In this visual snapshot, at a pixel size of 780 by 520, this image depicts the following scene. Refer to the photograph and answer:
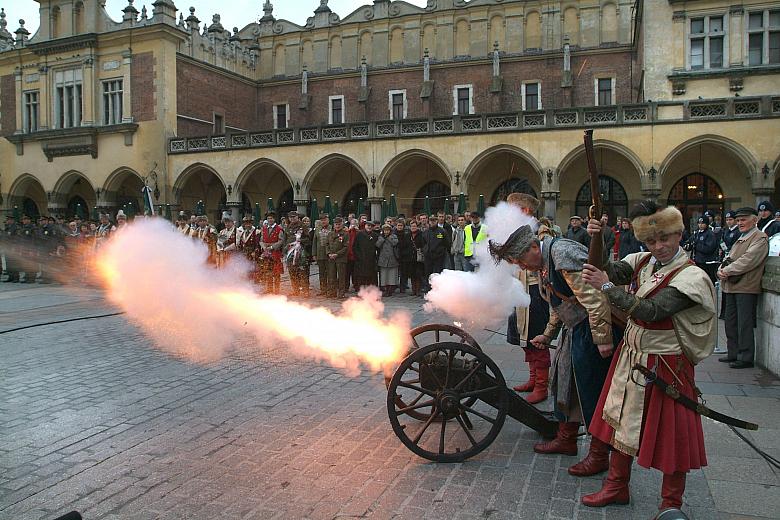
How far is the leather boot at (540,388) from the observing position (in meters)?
6.17

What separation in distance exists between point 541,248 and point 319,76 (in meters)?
35.4

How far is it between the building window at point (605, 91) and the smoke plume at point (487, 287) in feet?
97.9

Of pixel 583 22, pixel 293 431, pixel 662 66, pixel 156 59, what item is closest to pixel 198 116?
pixel 156 59

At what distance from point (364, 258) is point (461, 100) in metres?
22.3

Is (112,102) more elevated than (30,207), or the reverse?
(112,102)

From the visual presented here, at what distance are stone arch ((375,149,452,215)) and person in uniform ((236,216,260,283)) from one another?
13.7 m

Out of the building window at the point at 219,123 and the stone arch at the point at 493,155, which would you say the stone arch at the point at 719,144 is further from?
the building window at the point at 219,123

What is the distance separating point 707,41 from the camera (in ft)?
79.8

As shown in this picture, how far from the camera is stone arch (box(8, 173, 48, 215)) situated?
36.7 metres

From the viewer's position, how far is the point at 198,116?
3484 centimetres

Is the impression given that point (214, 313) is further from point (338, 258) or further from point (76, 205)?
point (76, 205)

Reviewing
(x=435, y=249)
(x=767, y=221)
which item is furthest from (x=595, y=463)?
(x=435, y=249)

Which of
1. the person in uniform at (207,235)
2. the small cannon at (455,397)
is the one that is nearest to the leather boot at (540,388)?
the small cannon at (455,397)

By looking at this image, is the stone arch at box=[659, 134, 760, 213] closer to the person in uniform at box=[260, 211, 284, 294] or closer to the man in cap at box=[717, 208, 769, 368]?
the person in uniform at box=[260, 211, 284, 294]
